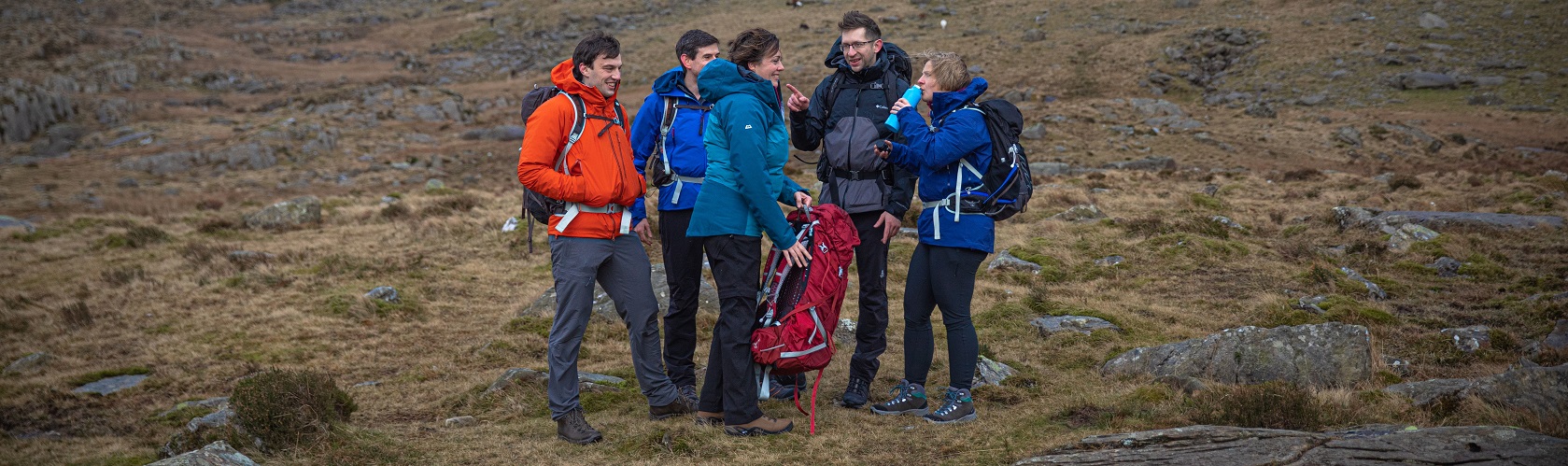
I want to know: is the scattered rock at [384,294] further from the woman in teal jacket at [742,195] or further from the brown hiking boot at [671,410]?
the woman in teal jacket at [742,195]

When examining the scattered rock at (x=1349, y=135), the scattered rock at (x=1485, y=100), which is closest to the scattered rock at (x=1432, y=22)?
the scattered rock at (x=1485, y=100)

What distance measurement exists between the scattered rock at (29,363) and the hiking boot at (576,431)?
6.65 metres

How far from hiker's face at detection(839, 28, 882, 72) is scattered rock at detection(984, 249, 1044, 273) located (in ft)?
19.0

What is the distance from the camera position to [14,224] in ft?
58.3

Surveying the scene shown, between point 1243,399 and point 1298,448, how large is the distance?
113 centimetres

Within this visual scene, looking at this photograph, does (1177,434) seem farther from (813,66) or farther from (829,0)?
(829,0)

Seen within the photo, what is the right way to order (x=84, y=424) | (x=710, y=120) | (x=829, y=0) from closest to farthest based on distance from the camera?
(x=710, y=120), (x=84, y=424), (x=829, y=0)

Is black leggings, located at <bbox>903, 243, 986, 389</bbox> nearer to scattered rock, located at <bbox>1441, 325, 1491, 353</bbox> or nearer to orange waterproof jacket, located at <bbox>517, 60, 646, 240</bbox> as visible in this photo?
orange waterproof jacket, located at <bbox>517, 60, 646, 240</bbox>

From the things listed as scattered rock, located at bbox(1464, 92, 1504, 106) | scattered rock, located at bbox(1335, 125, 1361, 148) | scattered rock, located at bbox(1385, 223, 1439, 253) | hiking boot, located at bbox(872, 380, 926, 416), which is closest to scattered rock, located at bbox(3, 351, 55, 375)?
hiking boot, located at bbox(872, 380, 926, 416)

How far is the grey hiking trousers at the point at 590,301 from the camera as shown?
5.55m

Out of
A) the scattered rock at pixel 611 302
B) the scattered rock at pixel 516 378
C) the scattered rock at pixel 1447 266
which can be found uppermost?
the scattered rock at pixel 516 378

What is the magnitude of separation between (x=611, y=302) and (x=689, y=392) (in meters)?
3.47

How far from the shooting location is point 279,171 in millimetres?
26438

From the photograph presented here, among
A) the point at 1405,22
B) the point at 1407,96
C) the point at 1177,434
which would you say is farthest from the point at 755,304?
the point at 1405,22
